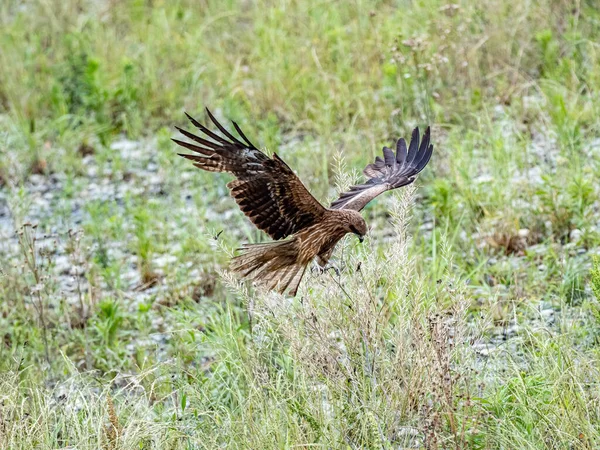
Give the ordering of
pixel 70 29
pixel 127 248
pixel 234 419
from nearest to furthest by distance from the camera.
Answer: pixel 234 419 → pixel 127 248 → pixel 70 29

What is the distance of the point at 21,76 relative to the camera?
24.5ft

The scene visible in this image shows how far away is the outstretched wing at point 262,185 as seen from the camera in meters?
3.33

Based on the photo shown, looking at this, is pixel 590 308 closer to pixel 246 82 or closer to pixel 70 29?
pixel 246 82

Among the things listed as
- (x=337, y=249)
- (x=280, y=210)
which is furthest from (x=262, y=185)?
(x=337, y=249)

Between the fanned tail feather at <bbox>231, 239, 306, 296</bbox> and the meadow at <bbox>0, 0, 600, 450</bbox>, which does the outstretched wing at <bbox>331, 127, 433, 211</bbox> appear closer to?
the meadow at <bbox>0, 0, 600, 450</bbox>

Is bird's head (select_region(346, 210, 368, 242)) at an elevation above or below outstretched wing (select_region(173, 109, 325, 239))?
below

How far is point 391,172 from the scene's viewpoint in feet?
13.7

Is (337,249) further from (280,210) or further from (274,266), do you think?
(280,210)

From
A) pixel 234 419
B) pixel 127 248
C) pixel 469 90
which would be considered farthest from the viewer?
pixel 469 90

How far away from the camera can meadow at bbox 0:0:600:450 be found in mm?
3285

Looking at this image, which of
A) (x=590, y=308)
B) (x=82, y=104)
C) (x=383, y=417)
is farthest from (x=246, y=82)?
(x=383, y=417)

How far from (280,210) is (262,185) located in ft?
0.52

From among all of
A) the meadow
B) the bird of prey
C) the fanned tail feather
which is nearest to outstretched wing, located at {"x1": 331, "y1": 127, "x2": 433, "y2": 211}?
the bird of prey

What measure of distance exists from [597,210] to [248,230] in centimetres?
191
